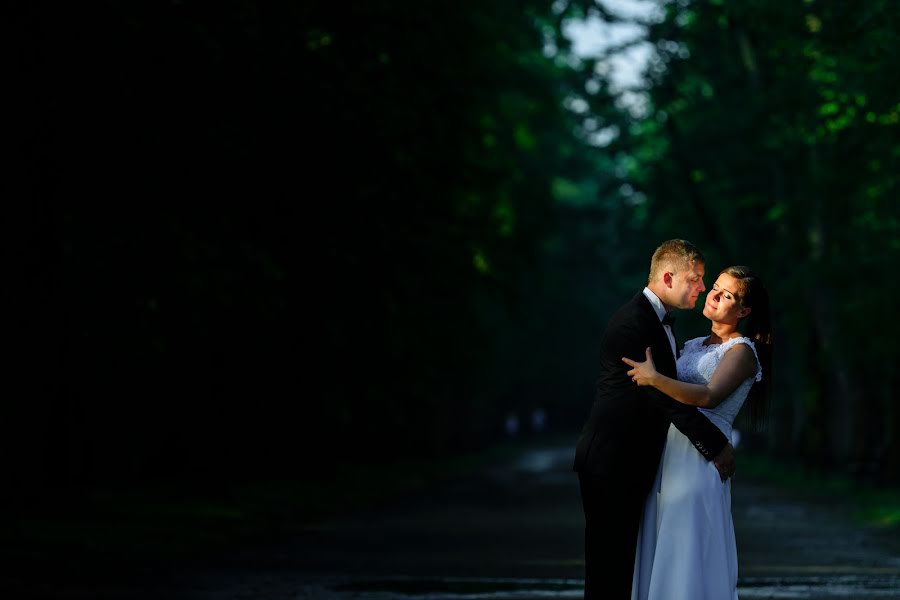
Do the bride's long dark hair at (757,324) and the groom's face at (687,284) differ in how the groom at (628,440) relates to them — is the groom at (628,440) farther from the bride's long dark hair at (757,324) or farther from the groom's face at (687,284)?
the bride's long dark hair at (757,324)

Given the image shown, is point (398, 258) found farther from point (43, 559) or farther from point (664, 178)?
point (664, 178)

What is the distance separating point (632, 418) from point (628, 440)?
0.11 metres

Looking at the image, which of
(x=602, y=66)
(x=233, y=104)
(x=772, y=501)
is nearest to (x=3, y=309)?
(x=233, y=104)

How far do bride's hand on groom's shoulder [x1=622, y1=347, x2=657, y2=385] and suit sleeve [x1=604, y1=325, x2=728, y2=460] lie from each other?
0.17 feet

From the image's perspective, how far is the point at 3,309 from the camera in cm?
2109

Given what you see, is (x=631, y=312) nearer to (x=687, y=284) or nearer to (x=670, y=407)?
(x=687, y=284)

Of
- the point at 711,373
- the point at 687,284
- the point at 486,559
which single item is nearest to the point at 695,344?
the point at 711,373

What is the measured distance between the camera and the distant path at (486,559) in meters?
14.2

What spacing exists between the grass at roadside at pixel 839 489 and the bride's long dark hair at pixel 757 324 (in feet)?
50.4

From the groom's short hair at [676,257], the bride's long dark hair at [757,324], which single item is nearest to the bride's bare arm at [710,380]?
the bride's long dark hair at [757,324]

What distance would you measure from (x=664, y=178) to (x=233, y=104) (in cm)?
2570

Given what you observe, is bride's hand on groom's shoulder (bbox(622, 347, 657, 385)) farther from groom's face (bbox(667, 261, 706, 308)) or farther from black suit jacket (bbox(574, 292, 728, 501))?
groom's face (bbox(667, 261, 706, 308))

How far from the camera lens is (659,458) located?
344 inches

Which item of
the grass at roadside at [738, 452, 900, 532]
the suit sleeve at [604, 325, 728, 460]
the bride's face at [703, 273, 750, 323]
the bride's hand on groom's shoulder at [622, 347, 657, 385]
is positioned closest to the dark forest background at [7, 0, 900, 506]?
the grass at roadside at [738, 452, 900, 532]
